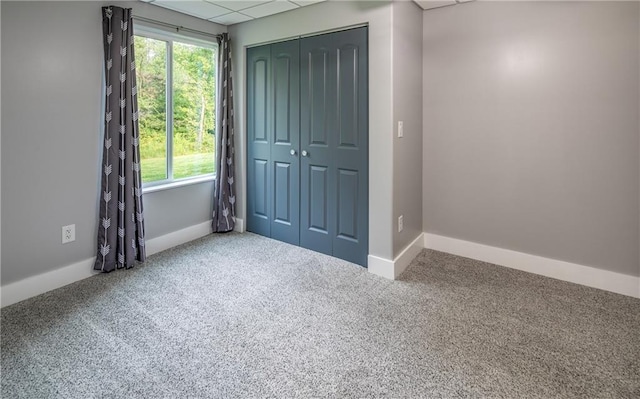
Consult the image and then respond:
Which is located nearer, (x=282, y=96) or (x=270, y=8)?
(x=270, y=8)

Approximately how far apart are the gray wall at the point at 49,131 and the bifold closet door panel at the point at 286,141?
130 centimetres

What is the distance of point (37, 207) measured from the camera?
2.51 metres

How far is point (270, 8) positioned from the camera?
3189 mm

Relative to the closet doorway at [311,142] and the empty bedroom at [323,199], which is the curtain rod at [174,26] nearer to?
the empty bedroom at [323,199]

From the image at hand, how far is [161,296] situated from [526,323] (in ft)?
7.83

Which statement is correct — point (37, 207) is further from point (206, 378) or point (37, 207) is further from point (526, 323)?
point (526, 323)

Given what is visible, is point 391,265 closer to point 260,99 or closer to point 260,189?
point 260,189

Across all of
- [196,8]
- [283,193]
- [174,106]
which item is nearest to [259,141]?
[283,193]

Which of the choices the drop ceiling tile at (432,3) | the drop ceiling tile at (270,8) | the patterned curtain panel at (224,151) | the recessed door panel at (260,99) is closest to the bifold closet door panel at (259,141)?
the recessed door panel at (260,99)

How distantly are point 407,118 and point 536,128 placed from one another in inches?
38.8

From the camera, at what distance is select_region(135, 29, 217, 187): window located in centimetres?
328

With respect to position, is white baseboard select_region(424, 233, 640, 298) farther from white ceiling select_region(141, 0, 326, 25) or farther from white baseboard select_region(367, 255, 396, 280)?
white ceiling select_region(141, 0, 326, 25)

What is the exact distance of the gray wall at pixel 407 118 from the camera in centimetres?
281

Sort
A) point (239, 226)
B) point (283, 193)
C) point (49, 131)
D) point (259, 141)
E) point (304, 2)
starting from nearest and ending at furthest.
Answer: point (49, 131) < point (304, 2) < point (283, 193) < point (259, 141) < point (239, 226)
